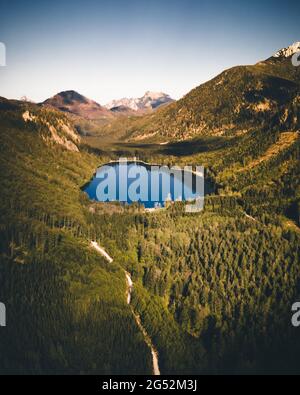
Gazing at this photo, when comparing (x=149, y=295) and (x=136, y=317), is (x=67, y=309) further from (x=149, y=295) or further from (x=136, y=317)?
(x=149, y=295)

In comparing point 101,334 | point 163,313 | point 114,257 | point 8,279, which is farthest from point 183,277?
point 8,279

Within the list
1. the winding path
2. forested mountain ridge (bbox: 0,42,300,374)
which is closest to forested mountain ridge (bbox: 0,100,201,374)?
forested mountain ridge (bbox: 0,42,300,374)

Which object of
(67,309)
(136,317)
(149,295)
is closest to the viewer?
(67,309)

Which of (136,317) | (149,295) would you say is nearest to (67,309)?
(136,317)

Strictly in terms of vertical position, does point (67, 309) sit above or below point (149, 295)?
below

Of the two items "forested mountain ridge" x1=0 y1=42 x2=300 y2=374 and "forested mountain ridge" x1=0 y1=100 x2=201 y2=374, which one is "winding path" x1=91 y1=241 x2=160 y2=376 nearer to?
"forested mountain ridge" x1=0 y1=42 x2=300 y2=374

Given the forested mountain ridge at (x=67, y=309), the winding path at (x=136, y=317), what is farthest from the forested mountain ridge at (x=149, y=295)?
the winding path at (x=136, y=317)

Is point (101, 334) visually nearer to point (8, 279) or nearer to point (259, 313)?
point (8, 279)

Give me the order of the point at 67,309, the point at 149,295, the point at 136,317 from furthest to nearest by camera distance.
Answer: the point at 149,295, the point at 136,317, the point at 67,309

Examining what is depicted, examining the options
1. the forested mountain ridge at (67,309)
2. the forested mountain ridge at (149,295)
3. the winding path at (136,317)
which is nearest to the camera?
the forested mountain ridge at (67,309)

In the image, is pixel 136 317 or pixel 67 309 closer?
pixel 67 309

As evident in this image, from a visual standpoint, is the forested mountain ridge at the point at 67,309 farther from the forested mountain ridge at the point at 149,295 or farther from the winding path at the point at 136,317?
the winding path at the point at 136,317

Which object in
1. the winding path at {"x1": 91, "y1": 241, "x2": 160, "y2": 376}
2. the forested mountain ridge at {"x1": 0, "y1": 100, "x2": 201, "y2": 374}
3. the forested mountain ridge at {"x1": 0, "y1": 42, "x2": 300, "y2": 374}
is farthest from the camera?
the forested mountain ridge at {"x1": 0, "y1": 42, "x2": 300, "y2": 374}

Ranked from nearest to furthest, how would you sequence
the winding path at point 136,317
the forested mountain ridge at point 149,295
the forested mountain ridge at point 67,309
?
1. the forested mountain ridge at point 67,309
2. the winding path at point 136,317
3. the forested mountain ridge at point 149,295
